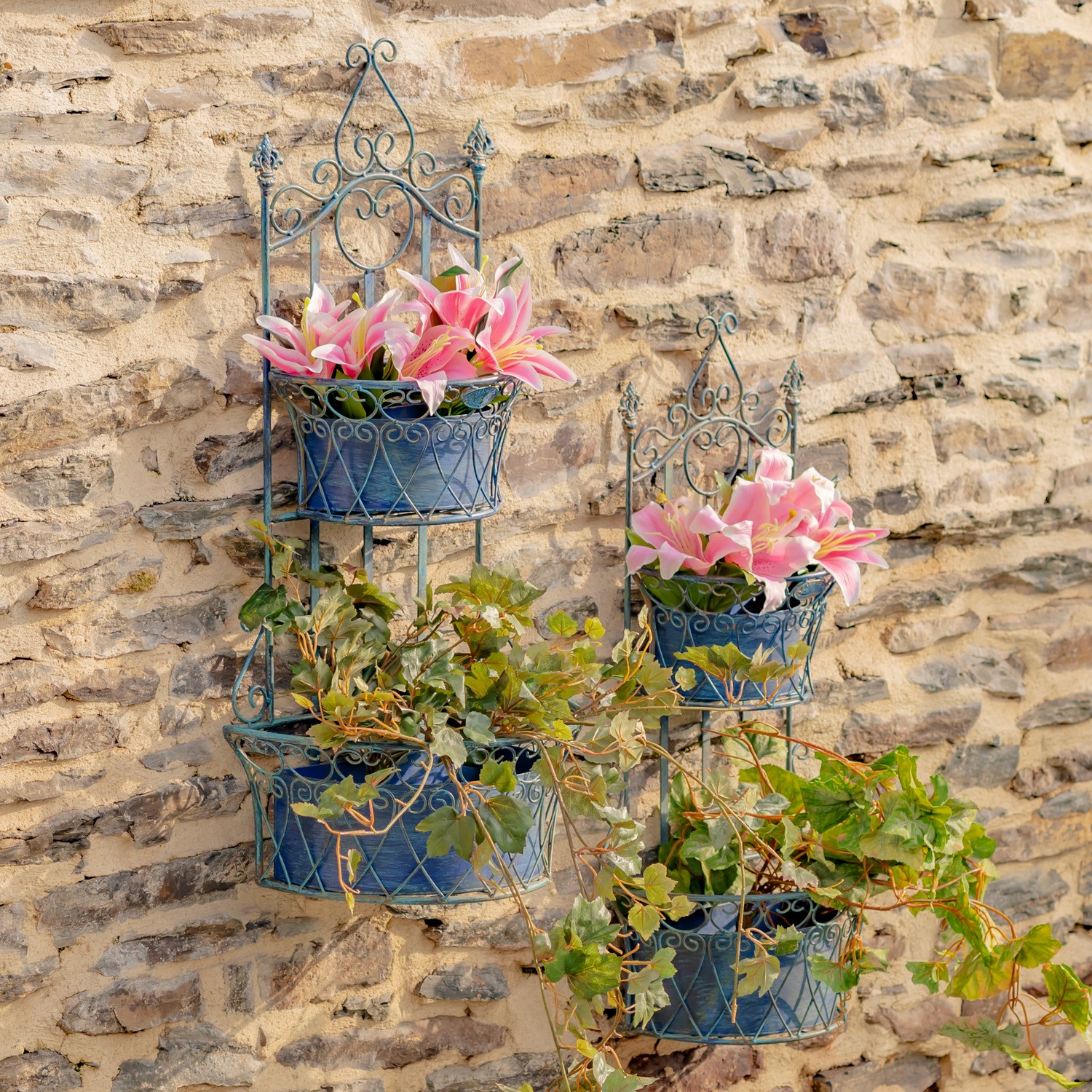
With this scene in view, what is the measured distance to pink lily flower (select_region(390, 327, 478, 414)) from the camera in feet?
4.99

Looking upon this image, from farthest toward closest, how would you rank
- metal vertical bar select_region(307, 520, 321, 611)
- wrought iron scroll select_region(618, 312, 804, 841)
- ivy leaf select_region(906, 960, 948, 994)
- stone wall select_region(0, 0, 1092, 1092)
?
1. wrought iron scroll select_region(618, 312, 804, 841)
2. ivy leaf select_region(906, 960, 948, 994)
3. metal vertical bar select_region(307, 520, 321, 611)
4. stone wall select_region(0, 0, 1092, 1092)

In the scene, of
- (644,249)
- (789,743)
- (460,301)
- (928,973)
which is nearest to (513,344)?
(460,301)

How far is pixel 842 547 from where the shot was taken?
1726mm

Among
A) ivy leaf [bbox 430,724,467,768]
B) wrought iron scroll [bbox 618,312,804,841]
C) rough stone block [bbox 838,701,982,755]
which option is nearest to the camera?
ivy leaf [bbox 430,724,467,768]

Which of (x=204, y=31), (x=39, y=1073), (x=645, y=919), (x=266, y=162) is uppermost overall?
(x=204, y=31)

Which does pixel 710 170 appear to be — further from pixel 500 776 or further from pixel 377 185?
pixel 500 776

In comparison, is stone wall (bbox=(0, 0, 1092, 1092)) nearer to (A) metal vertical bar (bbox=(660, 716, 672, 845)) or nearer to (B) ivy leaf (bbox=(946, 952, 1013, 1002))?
(A) metal vertical bar (bbox=(660, 716, 672, 845))

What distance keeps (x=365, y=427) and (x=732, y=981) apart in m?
0.88

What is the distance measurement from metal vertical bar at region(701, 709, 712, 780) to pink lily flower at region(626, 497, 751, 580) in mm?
278

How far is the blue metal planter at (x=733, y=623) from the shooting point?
175 centimetres

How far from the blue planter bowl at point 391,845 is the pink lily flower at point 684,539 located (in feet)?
1.00

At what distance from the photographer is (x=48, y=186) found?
1.53 metres

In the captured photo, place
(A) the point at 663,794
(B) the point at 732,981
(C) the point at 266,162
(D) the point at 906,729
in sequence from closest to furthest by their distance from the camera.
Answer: (C) the point at 266,162, (B) the point at 732,981, (A) the point at 663,794, (D) the point at 906,729

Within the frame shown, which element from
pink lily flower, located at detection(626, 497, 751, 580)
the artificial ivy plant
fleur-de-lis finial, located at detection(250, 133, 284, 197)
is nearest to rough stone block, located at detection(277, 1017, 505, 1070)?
the artificial ivy plant
